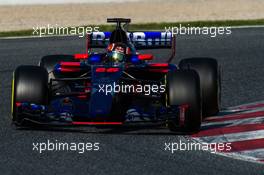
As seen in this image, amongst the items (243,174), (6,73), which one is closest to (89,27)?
(6,73)

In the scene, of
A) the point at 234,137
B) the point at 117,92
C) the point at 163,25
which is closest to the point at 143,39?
the point at 117,92

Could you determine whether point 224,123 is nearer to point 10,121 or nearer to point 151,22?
point 10,121

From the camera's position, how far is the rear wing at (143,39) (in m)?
13.1

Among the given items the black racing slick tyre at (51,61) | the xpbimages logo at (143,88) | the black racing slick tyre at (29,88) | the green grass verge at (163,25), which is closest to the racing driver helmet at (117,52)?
the xpbimages logo at (143,88)

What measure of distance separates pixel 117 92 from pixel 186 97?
0.79 meters

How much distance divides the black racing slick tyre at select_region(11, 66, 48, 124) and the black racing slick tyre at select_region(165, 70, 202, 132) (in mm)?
1326

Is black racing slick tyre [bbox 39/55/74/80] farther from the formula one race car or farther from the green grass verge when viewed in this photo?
the green grass verge
